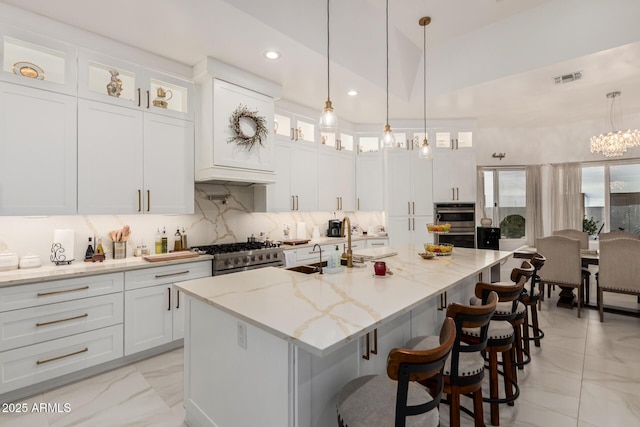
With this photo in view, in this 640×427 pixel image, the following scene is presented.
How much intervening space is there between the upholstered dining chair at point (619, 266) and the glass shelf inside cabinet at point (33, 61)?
6.15 m

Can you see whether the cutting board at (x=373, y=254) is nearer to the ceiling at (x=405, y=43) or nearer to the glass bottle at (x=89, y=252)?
the ceiling at (x=405, y=43)

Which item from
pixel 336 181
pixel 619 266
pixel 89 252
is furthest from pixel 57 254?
pixel 619 266

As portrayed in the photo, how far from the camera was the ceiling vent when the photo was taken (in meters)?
3.74

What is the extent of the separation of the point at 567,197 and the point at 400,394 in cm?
728

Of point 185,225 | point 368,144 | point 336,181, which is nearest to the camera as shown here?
point 185,225

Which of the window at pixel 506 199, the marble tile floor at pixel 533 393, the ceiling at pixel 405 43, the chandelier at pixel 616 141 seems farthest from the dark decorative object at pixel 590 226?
the marble tile floor at pixel 533 393

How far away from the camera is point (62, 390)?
247 cm

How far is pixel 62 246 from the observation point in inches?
111

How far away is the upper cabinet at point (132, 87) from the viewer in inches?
111

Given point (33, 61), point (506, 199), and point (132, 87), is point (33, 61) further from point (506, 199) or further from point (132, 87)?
point (506, 199)

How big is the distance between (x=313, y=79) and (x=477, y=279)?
2.94m

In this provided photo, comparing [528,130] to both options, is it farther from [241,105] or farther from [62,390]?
[62,390]

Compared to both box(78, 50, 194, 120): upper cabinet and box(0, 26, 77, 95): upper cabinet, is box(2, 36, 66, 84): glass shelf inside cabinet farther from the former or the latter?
box(78, 50, 194, 120): upper cabinet

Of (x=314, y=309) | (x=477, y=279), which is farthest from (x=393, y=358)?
(x=477, y=279)
